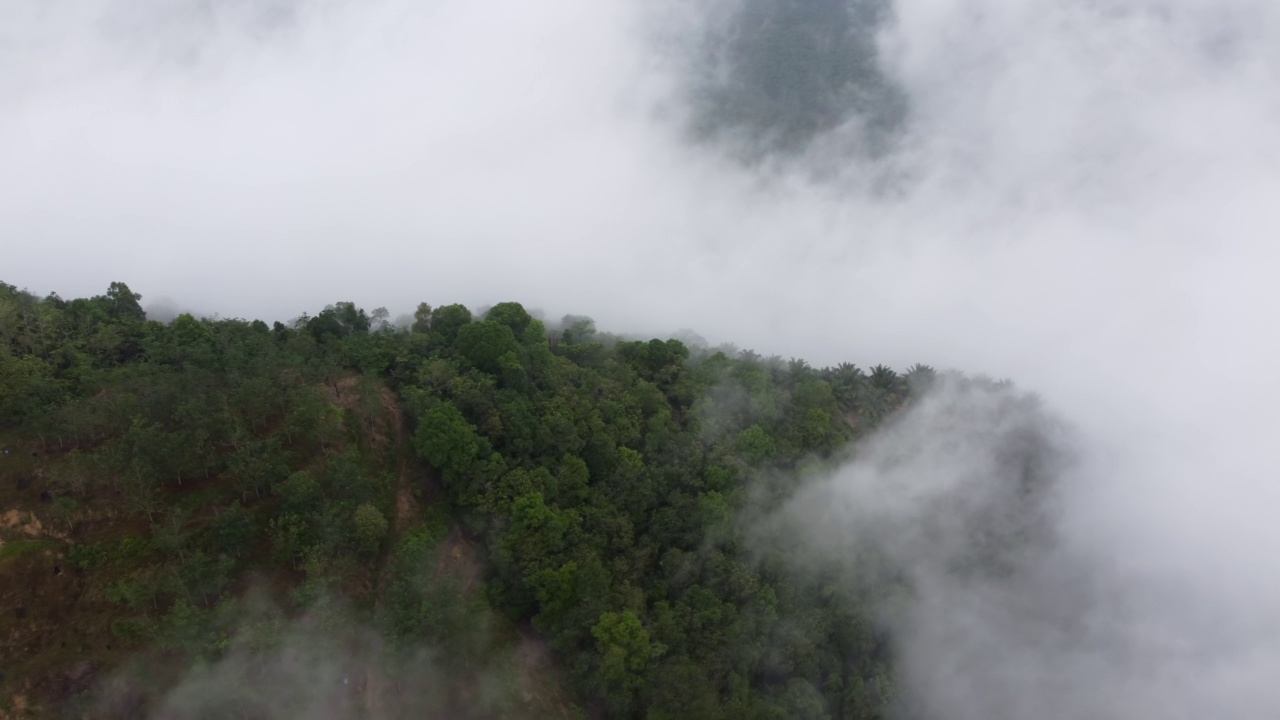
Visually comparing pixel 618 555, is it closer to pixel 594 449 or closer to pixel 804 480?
pixel 594 449

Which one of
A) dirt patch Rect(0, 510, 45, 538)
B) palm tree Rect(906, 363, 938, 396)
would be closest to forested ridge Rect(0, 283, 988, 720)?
dirt patch Rect(0, 510, 45, 538)

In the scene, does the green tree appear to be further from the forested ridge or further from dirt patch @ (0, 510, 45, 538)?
dirt patch @ (0, 510, 45, 538)

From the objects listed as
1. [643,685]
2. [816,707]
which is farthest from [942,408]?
[643,685]

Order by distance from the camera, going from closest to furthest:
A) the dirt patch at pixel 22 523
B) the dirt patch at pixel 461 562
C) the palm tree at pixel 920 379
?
1. the dirt patch at pixel 22 523
2. the dirt patch at pixel 461 562
3. the palm tree at pixel 920 379

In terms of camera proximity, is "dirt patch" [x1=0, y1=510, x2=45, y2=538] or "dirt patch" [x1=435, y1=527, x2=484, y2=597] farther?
"dirt patch" [x1=435, y1=527, x2=484, y2=597]

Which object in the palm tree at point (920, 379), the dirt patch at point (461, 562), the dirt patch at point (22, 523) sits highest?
the palm tree at point (920, 379)

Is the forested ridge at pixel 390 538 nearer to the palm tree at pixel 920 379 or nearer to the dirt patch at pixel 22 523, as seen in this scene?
the dirt patch at pixel 22 523

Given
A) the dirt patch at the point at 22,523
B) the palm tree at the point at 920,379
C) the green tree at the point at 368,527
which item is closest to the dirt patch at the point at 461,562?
the green tree at the point at 368,527

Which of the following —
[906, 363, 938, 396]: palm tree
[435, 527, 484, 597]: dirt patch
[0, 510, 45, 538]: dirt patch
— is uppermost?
[906, 363, 938, 396]: palm tree
